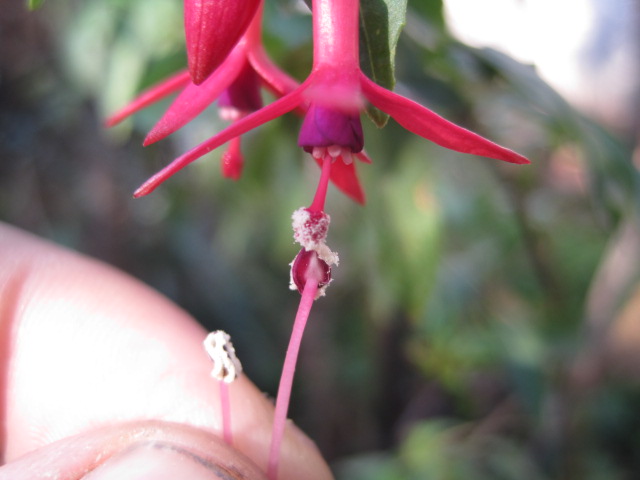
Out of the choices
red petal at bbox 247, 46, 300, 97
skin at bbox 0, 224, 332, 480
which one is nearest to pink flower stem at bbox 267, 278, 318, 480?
red petal at bbox 247, 46, 300, 97

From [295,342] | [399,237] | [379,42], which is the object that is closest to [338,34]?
[379,42]

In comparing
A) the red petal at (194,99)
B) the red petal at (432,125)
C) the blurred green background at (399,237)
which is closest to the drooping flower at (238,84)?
A: the red petal at (194,99)

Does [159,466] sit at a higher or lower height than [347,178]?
lower

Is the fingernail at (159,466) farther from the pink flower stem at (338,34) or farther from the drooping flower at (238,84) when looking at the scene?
the pink flower stem at (338,34)

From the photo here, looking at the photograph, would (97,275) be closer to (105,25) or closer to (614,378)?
(105,25)

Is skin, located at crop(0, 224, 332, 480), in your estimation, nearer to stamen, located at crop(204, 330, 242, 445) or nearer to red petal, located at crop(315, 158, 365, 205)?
stamen, located at crop(204, 330, 242, 445)

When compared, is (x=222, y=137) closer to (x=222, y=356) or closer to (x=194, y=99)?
(x=194, y=99)
